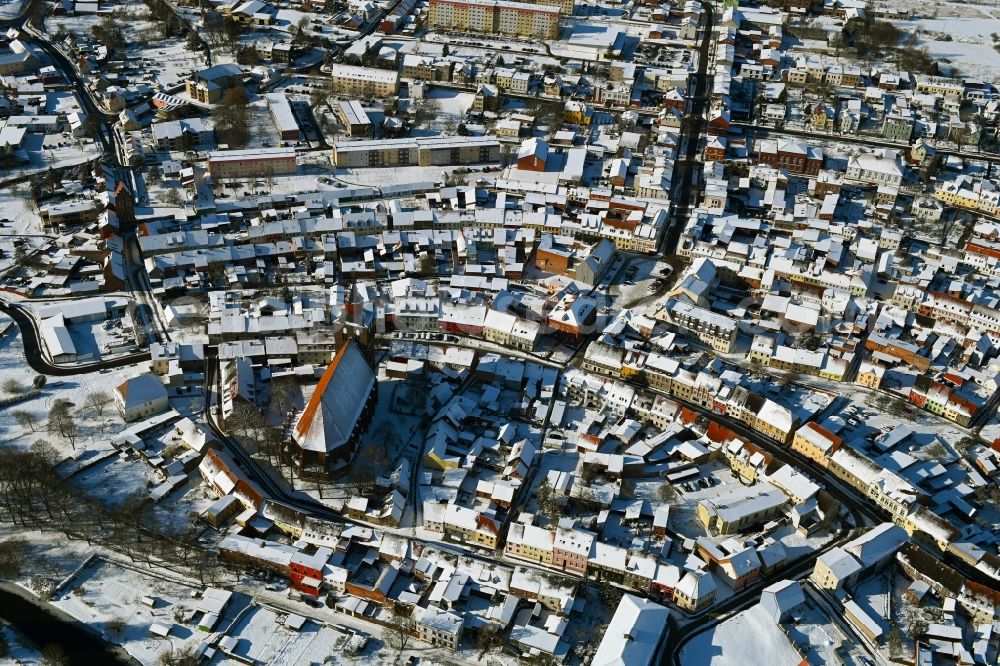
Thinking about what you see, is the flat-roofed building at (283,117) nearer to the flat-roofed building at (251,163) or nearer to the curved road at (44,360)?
the flat-roofed building at (251,163)

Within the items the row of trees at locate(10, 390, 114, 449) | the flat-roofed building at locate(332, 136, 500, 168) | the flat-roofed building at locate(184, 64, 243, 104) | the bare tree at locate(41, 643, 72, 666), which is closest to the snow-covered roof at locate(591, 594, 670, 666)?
the bare tree at locate(41, 643, 72, 666)

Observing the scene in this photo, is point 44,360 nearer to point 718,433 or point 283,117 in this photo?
point 283,117

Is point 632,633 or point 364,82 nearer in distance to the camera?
point 632,633

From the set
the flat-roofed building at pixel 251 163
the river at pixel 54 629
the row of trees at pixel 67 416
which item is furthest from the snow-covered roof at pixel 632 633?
the flat-roofed building at pixel 251 163

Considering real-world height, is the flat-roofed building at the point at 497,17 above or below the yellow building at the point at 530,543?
above

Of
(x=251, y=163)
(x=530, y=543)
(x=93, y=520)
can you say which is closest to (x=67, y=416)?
(x=93, y=520)

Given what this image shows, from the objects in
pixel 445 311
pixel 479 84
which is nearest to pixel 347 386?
pixel 445 311
